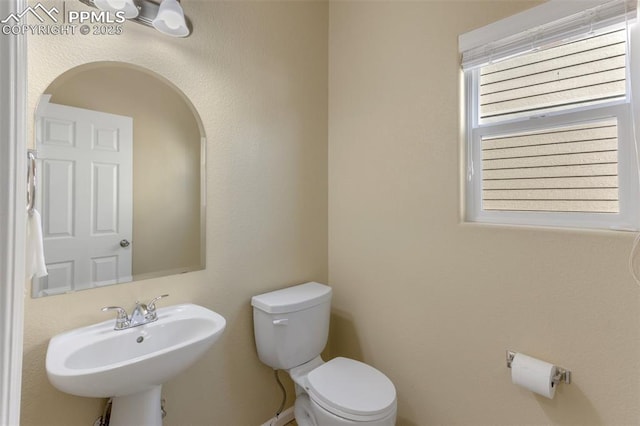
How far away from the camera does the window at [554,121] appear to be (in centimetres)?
112

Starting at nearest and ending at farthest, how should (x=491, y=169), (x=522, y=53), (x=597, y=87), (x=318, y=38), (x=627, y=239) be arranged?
(x=627, y=239) < (x=597, y=87) < (x=522, y=53) < (x=491, y=169) < (x=318, y=38)

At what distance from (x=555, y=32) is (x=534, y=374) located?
4.35ft

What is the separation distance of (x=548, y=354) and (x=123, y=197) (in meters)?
1.88

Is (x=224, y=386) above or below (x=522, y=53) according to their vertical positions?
below

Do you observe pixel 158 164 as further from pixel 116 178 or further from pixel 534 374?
pixel 534 374

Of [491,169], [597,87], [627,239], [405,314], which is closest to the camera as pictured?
[627,239]

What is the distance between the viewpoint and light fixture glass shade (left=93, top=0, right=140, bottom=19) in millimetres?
1144

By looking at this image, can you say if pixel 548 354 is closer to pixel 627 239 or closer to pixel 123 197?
pixel 627 239

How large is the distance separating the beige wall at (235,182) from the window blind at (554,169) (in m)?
1.02

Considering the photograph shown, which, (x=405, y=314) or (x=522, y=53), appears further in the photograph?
(x=405, y=314)

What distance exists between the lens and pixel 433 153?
1.54 m

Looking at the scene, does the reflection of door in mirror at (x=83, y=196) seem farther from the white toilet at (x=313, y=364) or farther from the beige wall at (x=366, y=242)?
the white toilet at (x=313, y=364)

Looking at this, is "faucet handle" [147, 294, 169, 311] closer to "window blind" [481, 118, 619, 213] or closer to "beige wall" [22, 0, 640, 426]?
"beige wall" [22, 0, 640, 426]

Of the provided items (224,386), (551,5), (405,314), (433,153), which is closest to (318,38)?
(433,153)
